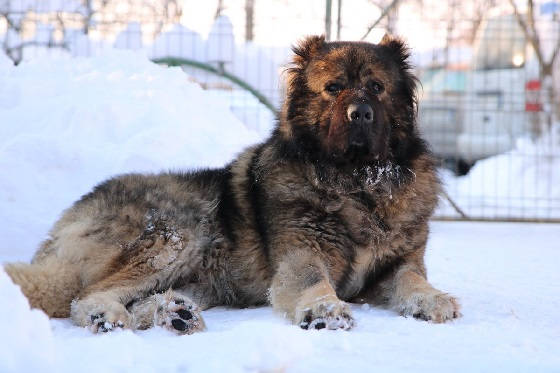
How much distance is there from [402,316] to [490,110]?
6148mm

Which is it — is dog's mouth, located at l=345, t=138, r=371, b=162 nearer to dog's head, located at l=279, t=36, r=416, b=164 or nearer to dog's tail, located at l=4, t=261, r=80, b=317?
dog's head, located at l=279, t=36, r=416, b=164

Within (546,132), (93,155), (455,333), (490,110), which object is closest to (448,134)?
(490,110)

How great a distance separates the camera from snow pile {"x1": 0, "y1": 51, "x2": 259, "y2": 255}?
5547 mm

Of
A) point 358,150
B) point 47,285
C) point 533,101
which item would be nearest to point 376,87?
point 358,150

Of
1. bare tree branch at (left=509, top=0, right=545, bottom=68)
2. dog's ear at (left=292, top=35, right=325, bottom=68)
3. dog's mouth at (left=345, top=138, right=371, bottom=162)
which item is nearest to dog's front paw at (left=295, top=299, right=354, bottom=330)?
dog's mouth at (left=345, top=138, right=371, bottom=162)

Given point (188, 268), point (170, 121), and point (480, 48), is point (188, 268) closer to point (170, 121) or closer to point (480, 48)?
point (170, 121)

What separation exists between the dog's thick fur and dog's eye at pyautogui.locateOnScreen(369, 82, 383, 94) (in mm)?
16

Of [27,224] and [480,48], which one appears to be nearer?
[27,224]

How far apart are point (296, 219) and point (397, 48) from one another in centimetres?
130

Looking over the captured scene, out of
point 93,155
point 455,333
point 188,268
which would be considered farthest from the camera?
point 93,155

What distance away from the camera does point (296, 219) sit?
3.81 meters

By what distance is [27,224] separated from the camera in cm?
530

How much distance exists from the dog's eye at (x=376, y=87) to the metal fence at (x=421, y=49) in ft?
11.9

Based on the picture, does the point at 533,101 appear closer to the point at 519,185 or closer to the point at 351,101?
the point at 519,185
